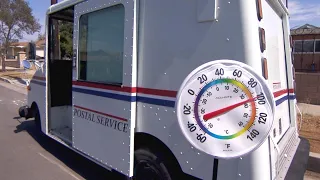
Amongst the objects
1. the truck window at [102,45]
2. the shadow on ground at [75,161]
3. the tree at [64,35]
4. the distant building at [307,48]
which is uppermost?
the distant building at [307,48]

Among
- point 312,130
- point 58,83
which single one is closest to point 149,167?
point 58,83

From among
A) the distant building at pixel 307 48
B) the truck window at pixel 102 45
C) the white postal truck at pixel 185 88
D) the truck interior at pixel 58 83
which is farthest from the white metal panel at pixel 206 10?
the distant building at pixel 307 48

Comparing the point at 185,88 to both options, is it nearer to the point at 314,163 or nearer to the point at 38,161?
the point at 314,163

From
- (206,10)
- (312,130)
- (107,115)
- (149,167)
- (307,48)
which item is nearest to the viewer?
(206,10)

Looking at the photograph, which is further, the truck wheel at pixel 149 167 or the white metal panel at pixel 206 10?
the truck wheel at pixel 149 167

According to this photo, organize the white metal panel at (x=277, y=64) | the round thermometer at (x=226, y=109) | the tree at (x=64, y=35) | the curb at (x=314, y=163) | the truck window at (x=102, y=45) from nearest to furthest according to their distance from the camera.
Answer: the round thermometer at (x=226, y=109) → the white metal panel at (x=277, y=64) → the truck window at (x=102, y=45) → the curb at (x=314, y=163) → the tree at (x=64, y=35)

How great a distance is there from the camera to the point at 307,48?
83.7ft

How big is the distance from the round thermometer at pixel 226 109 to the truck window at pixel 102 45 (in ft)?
5.12

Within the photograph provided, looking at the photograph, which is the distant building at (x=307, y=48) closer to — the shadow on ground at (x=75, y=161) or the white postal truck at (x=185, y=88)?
the shadow on ground at (x=75, y=161)

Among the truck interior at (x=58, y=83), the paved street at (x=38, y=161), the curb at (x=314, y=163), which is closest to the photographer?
the paved street at (x=38, y=161)

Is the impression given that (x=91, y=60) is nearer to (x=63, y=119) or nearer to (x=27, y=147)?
(x=63, y=119)

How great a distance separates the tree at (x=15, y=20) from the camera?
2780 cm

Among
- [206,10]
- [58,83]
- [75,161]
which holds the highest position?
[206,10]

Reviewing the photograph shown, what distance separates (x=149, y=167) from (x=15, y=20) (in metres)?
30.4
